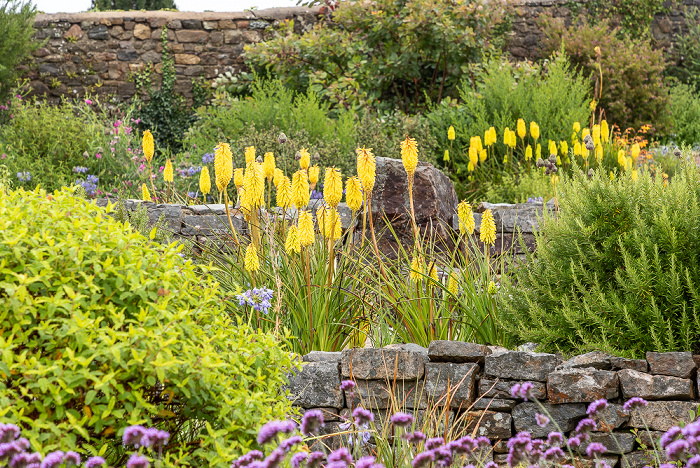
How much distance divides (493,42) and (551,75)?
104 inches

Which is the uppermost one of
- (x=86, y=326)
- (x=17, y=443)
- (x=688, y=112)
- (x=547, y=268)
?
(x=86, y=326)

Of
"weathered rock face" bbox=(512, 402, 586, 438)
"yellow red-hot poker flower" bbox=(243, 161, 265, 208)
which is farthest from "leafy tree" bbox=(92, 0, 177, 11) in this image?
"weathered rock face" bbox=(512, 402, 586, 438)

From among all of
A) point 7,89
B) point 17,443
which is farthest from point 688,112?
point 17,443

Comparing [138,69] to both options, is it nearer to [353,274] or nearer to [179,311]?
[353,274]

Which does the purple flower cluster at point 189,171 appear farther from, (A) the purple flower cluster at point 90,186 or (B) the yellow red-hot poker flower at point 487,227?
(B) the yellow red-hot poker flower at point 487,227

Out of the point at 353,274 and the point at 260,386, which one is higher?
the point at 260,386

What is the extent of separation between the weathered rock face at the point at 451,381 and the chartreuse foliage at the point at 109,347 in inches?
47.8

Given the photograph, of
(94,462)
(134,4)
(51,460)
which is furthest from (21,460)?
(134,4)

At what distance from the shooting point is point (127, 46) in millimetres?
11688

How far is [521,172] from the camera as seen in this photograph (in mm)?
7922

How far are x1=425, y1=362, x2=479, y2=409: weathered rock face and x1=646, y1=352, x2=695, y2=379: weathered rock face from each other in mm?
783

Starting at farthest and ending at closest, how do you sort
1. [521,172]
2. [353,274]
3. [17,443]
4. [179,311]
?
1. [521,172]
2. [353,274]
3. [179,311]
4. [17,443]

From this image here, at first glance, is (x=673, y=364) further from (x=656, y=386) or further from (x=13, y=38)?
(x=13, y=38)

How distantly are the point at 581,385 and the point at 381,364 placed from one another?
93 centimetres
